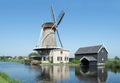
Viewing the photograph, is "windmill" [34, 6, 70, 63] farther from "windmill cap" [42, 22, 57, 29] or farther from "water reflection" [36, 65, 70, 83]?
"water reflection" [36, 65, 70, 83]

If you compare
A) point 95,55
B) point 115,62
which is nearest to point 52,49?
point 95,55

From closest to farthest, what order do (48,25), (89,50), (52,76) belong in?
(52,76) → (89,50) → (48,25)

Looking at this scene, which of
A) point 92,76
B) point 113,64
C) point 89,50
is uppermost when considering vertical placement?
point 89,50

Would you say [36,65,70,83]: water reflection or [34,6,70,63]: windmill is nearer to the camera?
[36,65,70,83]: water reflection

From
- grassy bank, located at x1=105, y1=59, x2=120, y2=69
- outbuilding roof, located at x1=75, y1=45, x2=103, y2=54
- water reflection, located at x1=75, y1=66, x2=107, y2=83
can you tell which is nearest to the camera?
water reflection, located at x1=75, y1=66, x2=107, y2=83

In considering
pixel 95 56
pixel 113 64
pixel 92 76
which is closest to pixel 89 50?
pixel 95 56

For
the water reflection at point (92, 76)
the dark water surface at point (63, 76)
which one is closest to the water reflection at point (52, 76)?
the dark water surface at point (63, 76)

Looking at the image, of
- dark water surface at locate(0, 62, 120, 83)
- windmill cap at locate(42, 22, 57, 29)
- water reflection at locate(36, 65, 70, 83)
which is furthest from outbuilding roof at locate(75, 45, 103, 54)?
water reflection at locate(36, 65, 70, 83)

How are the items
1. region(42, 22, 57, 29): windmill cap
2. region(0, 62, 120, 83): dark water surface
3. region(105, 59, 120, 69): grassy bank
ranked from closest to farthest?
region(0, 62, 120, 83): dark water surface < region(105, 59, 120, 69): grassy bank < region(42, 22, 57, 29): windmill cap

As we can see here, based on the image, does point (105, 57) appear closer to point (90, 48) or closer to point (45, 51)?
point (90, 48)

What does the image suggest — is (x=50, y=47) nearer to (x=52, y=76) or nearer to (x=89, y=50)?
(x=89, y=50)

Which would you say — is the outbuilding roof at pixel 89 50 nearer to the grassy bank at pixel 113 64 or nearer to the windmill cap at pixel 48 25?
the grassy bank at pixel 113 64

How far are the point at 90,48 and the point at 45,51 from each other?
1050cm

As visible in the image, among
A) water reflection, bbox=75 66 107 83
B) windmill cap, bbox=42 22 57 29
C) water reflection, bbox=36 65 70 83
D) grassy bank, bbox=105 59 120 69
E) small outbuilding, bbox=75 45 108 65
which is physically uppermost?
windmill cap, bbox=42 22 57 29
